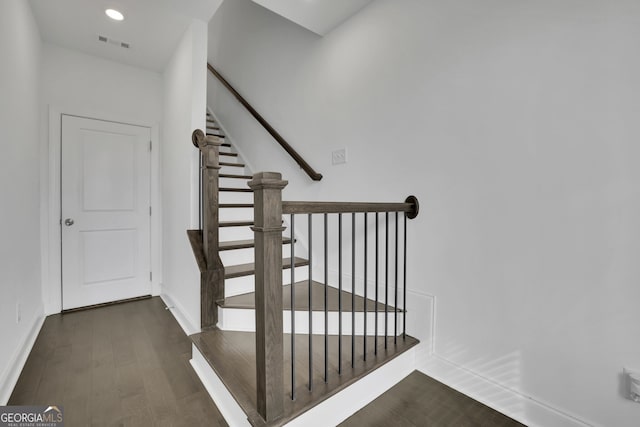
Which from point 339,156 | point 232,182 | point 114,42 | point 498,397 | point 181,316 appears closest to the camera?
point 498,397

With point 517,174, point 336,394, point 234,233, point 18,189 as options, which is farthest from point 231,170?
point 517,174

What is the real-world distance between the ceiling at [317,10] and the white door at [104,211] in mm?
2089

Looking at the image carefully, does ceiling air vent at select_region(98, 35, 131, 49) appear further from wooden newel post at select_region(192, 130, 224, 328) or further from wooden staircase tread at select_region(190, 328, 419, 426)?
wooden staircase tread at select_region(190, 328, 419, 426)

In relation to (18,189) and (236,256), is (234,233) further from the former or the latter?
(18,189)

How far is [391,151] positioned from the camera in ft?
6.50

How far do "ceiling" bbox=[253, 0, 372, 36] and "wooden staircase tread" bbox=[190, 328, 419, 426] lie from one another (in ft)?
7.43

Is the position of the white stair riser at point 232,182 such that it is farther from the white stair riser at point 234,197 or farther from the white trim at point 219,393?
the white trim at point 219,393

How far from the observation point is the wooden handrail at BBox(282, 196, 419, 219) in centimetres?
117

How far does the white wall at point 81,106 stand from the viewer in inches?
106

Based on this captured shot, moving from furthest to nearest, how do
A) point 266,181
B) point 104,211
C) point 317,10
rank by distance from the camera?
point 104,211 → point 317,10 → point 266,181

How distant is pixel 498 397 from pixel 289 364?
3.61 feet

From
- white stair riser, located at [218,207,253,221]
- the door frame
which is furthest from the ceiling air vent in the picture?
white stair riser, located at [218,207,253,221]

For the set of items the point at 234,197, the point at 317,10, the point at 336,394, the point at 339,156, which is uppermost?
the point at 317,10

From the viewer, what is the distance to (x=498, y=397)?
1473mm
